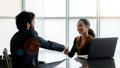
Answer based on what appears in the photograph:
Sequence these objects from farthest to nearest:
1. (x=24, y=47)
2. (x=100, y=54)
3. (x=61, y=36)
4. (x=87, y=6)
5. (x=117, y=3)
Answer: (x=61, y=36) < (x=87, y=6) < (x=117, y=3) < (x=100, y=54) < (x=24, y=47)

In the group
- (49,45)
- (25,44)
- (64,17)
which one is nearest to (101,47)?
(49,45)

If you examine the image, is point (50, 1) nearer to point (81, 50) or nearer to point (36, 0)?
point (36, 0)

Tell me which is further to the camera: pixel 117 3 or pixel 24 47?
pixel 117 3

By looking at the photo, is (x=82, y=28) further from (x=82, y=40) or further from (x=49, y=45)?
(x=49, y=45)

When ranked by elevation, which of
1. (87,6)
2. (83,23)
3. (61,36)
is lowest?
(61,36)

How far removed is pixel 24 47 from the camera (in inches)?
82.4

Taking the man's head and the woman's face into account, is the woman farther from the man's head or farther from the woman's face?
the man's head

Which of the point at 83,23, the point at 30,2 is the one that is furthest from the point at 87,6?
the point at 83,23

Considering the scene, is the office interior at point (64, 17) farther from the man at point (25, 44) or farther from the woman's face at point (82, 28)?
the man at point (25, 44)

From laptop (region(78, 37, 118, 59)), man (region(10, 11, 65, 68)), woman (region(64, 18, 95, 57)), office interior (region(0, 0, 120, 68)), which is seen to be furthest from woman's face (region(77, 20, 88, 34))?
office interior (region(0, 0, 120, 68))

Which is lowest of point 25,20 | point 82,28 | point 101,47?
point 101,47

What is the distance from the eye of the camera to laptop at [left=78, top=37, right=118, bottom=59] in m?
2.44

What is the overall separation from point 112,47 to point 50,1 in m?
4.76

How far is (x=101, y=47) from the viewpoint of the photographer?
2.50 m
